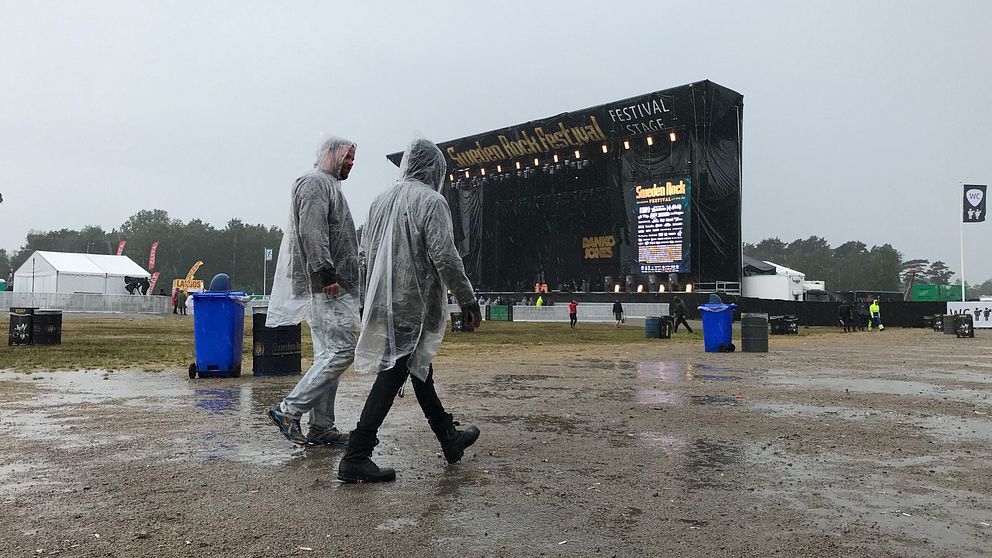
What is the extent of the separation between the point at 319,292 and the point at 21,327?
41.0 ft

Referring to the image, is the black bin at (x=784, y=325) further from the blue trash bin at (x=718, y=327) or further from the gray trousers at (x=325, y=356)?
the gray trousers at (x=325, y=356)

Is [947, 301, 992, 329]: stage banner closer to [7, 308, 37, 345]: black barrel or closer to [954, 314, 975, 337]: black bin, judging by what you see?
[954, 314, 975, 337]: black bin

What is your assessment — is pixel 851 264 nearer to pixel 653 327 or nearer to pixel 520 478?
pixel 653 327

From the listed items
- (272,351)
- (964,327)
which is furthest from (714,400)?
(964,327)

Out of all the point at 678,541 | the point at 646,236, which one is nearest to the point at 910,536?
the point at 678,541

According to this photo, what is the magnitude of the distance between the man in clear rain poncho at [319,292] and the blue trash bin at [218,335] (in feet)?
13.0

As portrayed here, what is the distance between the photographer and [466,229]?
4506 cm

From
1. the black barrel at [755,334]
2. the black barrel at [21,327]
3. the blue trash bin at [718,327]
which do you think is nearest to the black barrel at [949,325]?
the black barrel at [755,334]

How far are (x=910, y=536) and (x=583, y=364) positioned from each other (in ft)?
28.8

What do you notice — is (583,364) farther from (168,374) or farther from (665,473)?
(665,473)

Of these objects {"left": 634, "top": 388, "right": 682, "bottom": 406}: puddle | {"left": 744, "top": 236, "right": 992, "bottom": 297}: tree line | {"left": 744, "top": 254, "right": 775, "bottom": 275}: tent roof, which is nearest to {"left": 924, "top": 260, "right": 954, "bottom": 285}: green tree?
{"left": 744, "top": 236, "right": 992, "bottom": 297}: tree line

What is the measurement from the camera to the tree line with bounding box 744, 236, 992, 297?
310 feet

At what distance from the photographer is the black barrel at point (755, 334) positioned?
15.0 m

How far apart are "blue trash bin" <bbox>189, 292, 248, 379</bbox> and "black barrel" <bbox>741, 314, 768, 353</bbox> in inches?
434
